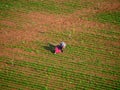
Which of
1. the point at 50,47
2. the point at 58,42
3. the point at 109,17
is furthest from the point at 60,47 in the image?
the point at 109,17

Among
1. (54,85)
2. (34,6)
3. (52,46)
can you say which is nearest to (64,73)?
(54,85)

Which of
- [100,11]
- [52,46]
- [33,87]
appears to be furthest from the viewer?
[100,11]

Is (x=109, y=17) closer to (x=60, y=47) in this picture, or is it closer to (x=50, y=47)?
(x=60, y=47)

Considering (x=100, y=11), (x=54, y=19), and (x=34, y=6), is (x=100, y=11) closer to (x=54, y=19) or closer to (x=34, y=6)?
(x=54, y=19)

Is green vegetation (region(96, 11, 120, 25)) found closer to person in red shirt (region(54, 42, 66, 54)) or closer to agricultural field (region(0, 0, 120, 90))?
agricultural field (region(0, 0, 120, 90))

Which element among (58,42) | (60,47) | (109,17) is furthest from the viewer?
(109,17)

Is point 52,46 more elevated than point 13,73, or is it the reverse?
point 52,46

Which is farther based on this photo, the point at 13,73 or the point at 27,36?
the point at 27,36

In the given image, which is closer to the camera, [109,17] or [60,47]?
[60,47]

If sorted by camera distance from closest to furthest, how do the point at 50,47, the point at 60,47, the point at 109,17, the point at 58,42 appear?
the point at 60,47 → the point at 50,47 → the point at 58,42 → the point at 109,17
